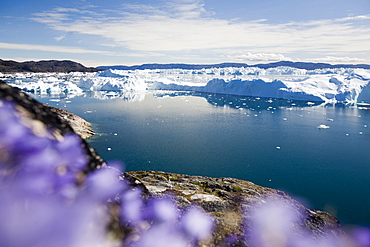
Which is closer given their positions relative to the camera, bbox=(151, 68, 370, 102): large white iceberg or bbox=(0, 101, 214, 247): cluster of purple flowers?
bbox=(0, 101, 214, 247): cluster of purple flowers

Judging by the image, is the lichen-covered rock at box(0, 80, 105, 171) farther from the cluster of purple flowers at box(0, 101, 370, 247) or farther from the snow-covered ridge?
the snow-covered ridge

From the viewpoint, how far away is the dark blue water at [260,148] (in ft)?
45.8

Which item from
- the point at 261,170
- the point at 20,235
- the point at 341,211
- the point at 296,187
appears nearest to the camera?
the point at 20,235

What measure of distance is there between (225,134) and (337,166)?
981 cm

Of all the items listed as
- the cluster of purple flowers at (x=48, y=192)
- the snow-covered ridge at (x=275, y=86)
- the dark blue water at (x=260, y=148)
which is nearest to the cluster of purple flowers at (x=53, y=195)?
the cluster of purple flowers at (x=48, y=192)

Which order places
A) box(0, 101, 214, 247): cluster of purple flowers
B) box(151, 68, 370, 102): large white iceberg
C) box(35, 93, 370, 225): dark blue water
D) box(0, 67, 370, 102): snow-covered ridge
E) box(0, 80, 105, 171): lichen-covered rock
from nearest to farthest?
box(0, 101, 214, 247): cluster of purple flowers → box(0, 80, 105, 171): lichen-covered rock → box(35, 93, 370, 225): dark blue water → box(151, 68, 370, 102): large white iceberg → box(0, 67, 370, 102): snow-covered ridge

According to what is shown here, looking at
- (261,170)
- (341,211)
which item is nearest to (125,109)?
(261,170)

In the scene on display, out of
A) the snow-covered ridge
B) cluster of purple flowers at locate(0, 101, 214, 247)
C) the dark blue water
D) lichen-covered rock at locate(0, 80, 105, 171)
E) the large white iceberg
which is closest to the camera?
cluster of purple flowers at locate(0, 101, 214, 247)

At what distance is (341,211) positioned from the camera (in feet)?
38.4

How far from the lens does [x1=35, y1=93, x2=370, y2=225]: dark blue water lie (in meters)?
14.0

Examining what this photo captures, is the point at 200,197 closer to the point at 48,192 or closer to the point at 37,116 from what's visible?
the point at 48,192

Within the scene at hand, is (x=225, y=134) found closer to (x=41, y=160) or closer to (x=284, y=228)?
(x=284, y=228)

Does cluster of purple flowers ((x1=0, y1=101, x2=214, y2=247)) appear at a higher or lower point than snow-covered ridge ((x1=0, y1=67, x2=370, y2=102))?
higher

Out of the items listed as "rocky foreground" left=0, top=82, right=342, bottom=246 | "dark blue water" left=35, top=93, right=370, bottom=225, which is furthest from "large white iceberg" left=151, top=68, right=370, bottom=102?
"rocky foreground" left=0, top=82, right=342, bottom=246
